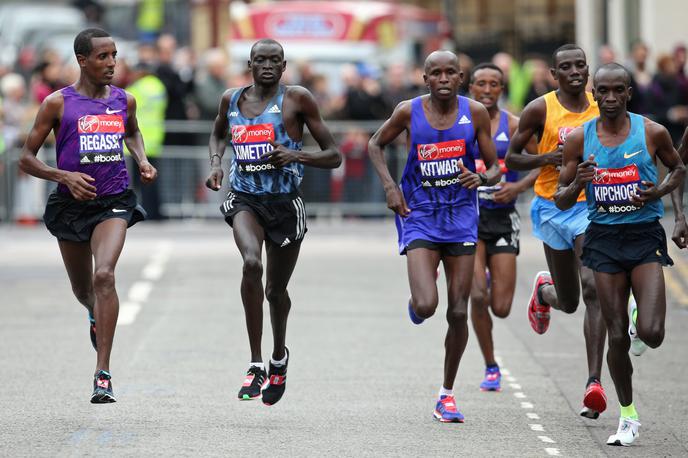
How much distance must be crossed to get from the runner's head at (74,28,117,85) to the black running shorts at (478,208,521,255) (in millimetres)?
3168

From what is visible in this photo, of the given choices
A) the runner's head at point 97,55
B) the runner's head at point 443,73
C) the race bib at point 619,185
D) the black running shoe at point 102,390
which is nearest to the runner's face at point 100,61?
the runner's head at point 97,55

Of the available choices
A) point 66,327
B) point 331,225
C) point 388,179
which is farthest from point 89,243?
point 331,225

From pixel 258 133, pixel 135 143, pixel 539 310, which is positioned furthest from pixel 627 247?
pixel 135 143

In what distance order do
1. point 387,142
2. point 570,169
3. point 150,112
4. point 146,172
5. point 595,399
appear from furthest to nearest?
point 150,112
point 387,142
point 146,172
point 595,399
point 570,169

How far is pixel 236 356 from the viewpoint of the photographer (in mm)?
13312

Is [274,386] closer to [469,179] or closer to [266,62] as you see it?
[469,179]

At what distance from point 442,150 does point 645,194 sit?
4.71 feet

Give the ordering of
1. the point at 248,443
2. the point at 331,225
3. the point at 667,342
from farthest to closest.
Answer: the point at 331,225 → the point at 667,342 → the point at 248,443

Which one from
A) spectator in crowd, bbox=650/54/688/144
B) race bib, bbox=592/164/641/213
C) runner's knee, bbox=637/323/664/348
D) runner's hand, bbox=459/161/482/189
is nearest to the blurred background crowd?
spectator in crowd, bbox=650/54/688/144

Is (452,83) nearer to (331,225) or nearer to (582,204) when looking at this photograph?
(582,204)

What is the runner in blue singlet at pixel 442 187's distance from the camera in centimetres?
1067

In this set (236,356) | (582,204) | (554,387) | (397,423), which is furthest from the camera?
(236,356)

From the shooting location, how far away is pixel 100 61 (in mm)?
10680

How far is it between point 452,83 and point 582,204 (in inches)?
53.1
